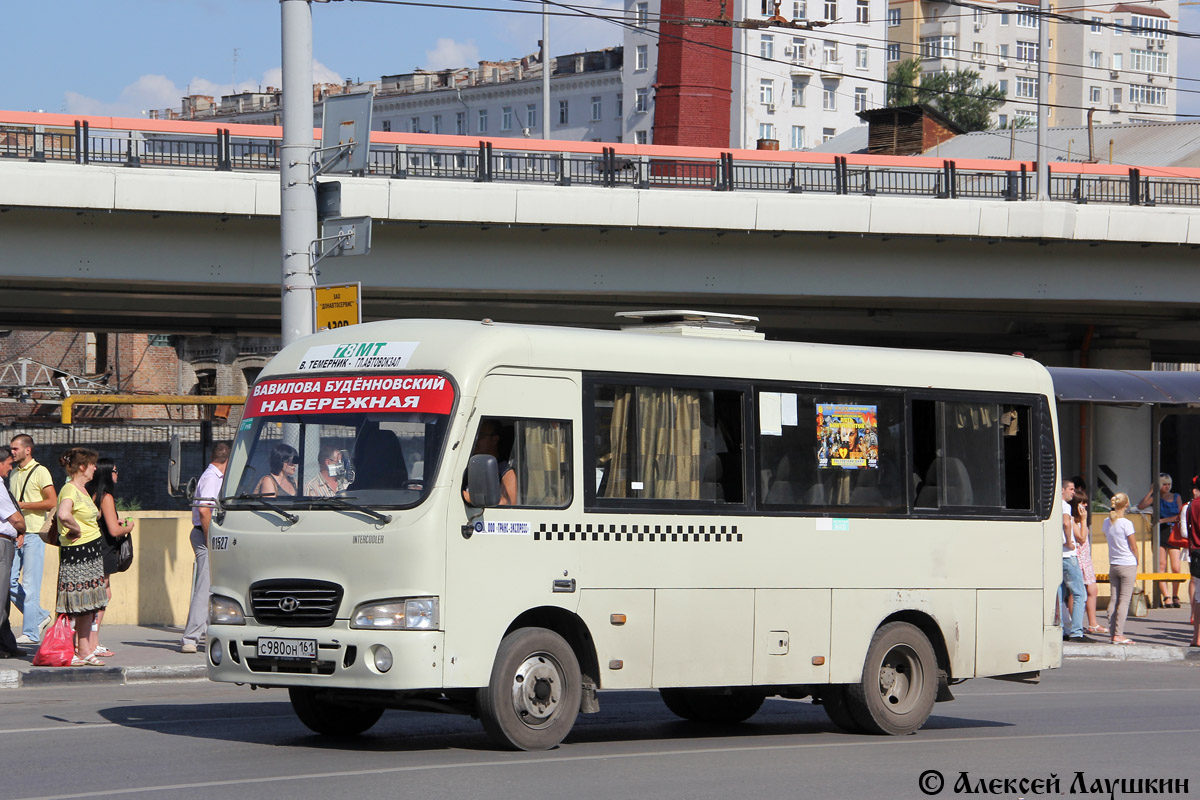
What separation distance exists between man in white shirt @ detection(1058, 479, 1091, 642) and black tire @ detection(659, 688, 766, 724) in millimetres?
7369

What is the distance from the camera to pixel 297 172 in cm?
1561

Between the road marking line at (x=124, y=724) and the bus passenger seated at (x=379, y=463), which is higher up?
the bus passenger seated at (x=379, y=463)

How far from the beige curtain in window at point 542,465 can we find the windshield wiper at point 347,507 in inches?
33.6

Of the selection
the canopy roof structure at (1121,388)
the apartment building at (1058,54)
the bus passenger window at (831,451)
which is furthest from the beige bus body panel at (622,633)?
the apartment building at (1058,54)

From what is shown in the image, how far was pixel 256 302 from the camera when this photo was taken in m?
33.3

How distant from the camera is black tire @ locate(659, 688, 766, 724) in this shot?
1172cm

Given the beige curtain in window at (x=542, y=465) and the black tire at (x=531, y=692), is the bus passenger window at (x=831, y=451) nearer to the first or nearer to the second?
the beige curtain in window at (x=542, y=465)

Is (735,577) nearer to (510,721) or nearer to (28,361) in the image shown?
(510,721)

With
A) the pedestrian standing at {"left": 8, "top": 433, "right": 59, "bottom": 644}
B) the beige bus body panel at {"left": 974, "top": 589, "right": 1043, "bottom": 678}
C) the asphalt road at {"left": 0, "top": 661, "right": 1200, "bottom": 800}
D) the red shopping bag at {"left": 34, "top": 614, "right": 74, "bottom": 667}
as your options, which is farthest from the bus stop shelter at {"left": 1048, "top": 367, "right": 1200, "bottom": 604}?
the red shopping bag at {"left": 34, "top": 614, "right": 74, "bottom": 667}

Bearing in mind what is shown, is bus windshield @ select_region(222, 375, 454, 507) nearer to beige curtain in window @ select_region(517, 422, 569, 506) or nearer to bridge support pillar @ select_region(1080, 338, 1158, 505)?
beige curtain in window @ select_region(517, 422, 569, 506)

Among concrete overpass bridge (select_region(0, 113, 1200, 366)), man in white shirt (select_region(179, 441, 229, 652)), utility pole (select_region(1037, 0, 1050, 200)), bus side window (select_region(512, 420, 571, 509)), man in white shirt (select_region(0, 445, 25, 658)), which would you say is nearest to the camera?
bus side window (select_region(512, 420, 571, 509))

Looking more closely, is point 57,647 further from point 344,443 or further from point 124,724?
point 344,443

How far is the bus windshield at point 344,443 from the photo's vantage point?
940 centimetres

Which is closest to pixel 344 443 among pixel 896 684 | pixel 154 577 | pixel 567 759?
pixel 567 759
